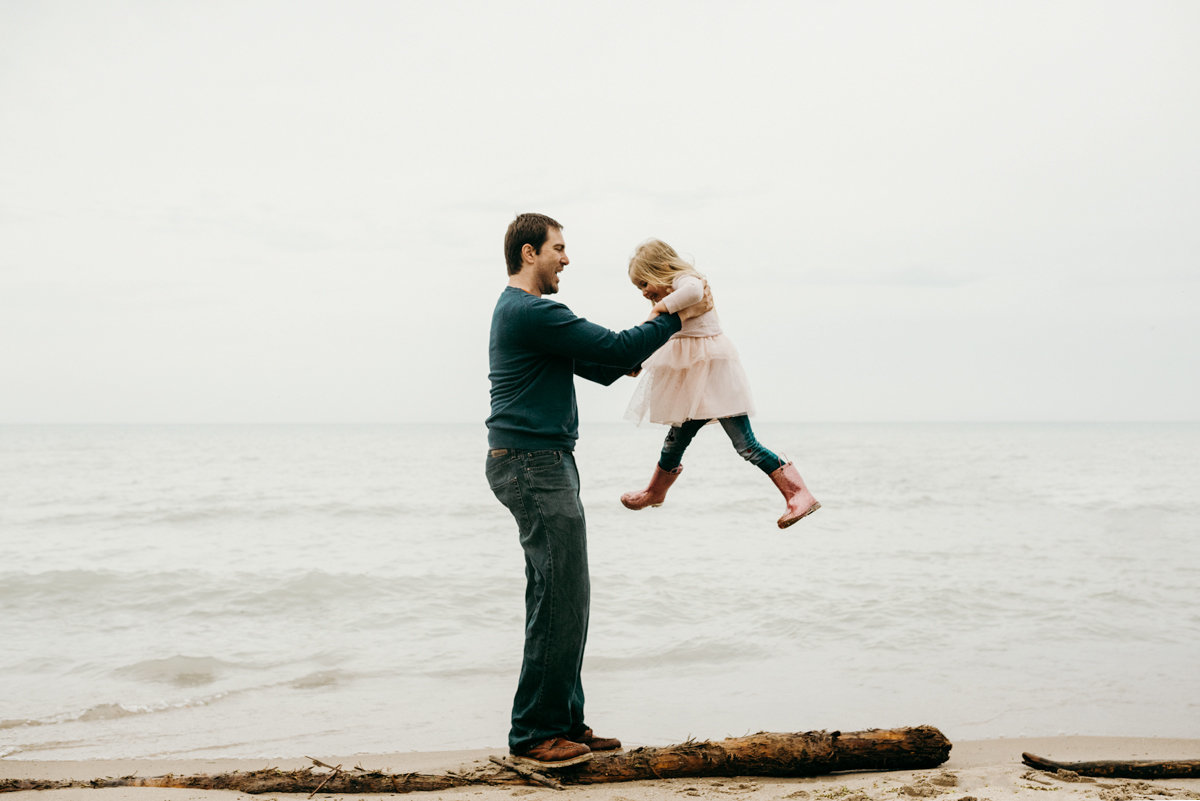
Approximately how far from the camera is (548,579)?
3.86 meters

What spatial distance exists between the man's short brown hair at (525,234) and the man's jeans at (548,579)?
869 millimetres

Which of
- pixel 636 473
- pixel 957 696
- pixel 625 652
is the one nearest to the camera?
pixel 957 696

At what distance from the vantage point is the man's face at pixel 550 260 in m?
3.92

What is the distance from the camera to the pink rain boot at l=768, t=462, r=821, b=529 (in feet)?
13.3

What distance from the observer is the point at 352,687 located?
6.71 metres

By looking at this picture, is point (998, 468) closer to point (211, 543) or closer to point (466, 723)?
point (211, 543)

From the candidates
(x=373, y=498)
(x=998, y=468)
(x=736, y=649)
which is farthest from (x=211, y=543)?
(x=998, y=468)

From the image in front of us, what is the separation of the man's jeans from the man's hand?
0.85m

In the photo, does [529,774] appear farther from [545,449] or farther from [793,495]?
[793,495]

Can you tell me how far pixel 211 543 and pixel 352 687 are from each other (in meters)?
9.57

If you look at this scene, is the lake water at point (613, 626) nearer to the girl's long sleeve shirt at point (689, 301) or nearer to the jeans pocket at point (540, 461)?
the jeans pocket at point (540, 461)

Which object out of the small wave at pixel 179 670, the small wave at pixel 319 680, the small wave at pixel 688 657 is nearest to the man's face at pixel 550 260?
the small wave at pixel 688 657

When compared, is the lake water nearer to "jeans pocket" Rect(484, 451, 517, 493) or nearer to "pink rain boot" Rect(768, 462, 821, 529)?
"pink rain boot" Rect(768, 462, 821, 529)

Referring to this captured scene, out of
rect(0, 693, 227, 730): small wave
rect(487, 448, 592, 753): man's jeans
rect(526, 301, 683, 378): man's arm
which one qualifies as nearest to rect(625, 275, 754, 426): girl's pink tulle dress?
rect(526, 301, 683, 378): man's arm
